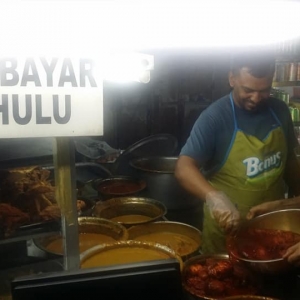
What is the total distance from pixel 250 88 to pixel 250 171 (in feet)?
2.01

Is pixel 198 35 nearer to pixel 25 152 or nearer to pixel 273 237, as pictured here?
pixel 273 237

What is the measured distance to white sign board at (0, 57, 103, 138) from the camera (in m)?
1.45

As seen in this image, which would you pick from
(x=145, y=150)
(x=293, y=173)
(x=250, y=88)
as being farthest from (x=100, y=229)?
(x=145, y=150)

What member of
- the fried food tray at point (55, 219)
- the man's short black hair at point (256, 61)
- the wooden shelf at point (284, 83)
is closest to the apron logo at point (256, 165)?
the man's short black hair at point (256, 61)

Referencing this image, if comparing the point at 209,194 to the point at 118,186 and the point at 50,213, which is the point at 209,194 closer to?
the point at 50,213

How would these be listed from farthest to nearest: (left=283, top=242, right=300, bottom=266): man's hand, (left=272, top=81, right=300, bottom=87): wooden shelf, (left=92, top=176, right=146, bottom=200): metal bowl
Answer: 1. (left=272, top=81, right=300, bottom=87): wooden shelf
2. (left=92, top=176, right=146, bottom=200): metal bowl
3. (left=283, top=242, right=300, bottom=266): man's hand

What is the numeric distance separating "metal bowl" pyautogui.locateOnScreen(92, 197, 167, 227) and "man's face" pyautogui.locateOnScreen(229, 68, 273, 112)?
1074 mm

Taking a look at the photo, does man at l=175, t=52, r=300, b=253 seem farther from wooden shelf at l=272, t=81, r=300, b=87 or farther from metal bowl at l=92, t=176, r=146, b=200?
wooden shelf at l=272, t=81, r=300, b=87

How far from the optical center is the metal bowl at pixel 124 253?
2.25 meters

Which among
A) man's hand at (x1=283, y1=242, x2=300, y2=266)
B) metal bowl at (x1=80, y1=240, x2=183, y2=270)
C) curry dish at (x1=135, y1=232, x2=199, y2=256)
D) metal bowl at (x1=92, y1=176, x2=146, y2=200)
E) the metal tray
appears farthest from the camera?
the metal tray

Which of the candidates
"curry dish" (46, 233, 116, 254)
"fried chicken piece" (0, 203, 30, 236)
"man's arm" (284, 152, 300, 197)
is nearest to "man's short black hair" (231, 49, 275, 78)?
"man's arm" (284, 152, 300, 197)

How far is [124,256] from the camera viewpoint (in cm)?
236

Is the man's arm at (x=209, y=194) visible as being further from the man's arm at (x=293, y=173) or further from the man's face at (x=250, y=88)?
the man's arm at (x=293, y=173)

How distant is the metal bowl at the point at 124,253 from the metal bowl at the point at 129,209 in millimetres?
835
